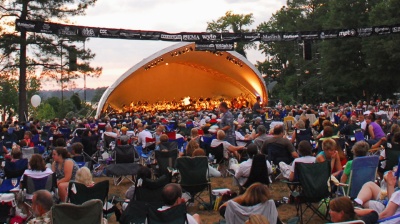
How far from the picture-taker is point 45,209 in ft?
16.3

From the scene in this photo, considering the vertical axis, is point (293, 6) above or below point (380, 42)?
above

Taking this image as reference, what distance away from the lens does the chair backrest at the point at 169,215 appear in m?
4.91

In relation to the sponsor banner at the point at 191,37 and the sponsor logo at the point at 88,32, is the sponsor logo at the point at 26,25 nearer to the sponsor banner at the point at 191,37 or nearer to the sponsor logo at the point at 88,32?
the sponsor logo at the point at 88,32

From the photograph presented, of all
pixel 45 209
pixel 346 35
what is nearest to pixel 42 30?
pixel 346 35

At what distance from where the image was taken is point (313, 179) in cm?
687

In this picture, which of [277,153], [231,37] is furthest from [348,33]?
[277,153]

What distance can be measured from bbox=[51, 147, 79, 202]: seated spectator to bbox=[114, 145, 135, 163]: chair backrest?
2.44 metres

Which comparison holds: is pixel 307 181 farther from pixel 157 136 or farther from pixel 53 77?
pixel 53 77

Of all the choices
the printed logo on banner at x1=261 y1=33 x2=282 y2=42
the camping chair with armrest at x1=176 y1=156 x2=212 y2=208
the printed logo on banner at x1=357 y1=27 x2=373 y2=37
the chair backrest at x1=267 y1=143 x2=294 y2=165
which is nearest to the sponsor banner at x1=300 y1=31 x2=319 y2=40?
the printed logo on banner at x1=261 y1=33 x2=282 y2=42

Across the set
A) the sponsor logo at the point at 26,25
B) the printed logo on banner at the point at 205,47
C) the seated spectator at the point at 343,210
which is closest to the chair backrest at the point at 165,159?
the seated spectator at the point at 343,210

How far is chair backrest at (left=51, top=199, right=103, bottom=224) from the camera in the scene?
5.00m

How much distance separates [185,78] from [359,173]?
A: 129 ft

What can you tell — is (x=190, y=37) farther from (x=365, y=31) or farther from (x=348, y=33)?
(x=365, y=31)

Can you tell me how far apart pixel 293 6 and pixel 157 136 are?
48.2m
